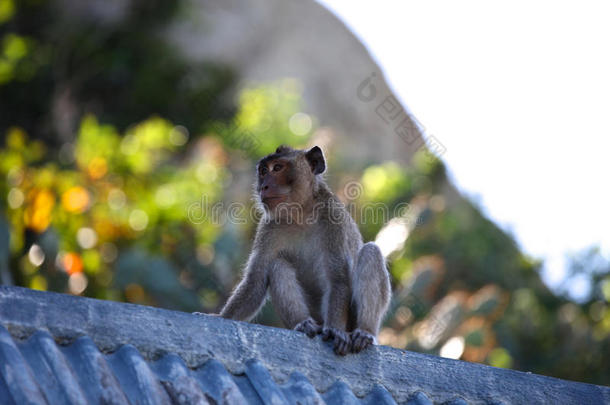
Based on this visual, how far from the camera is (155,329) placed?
11.7 ft

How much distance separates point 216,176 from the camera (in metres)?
14.4

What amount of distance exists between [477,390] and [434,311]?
7642mm

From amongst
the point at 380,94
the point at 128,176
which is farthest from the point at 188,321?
the point at 380,94

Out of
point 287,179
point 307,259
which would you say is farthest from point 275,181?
point 307,259

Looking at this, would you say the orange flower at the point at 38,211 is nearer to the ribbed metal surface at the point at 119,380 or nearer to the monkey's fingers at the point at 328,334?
the monkey's fingers at the point at 328,334

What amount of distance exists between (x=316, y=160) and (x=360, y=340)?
6.23 ft

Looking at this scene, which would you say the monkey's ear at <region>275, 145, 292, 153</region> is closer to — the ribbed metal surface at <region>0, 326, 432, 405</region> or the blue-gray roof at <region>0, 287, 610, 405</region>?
the blue-gray roof at <region>0, 287, 610, 405</region>

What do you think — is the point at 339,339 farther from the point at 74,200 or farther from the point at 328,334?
the point at 74,200

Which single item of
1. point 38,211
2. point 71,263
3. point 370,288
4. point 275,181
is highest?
point 275,181

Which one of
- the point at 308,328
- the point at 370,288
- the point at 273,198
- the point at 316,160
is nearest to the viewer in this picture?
the point at 308,328

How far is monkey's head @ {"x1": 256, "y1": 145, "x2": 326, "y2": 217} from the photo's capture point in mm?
5523

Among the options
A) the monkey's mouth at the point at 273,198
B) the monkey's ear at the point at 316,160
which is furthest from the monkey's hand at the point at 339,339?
the monkey's ear at the point at 316,160

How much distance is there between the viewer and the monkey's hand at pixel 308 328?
14.2ft

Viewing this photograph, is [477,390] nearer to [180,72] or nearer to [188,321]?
[188,321]
